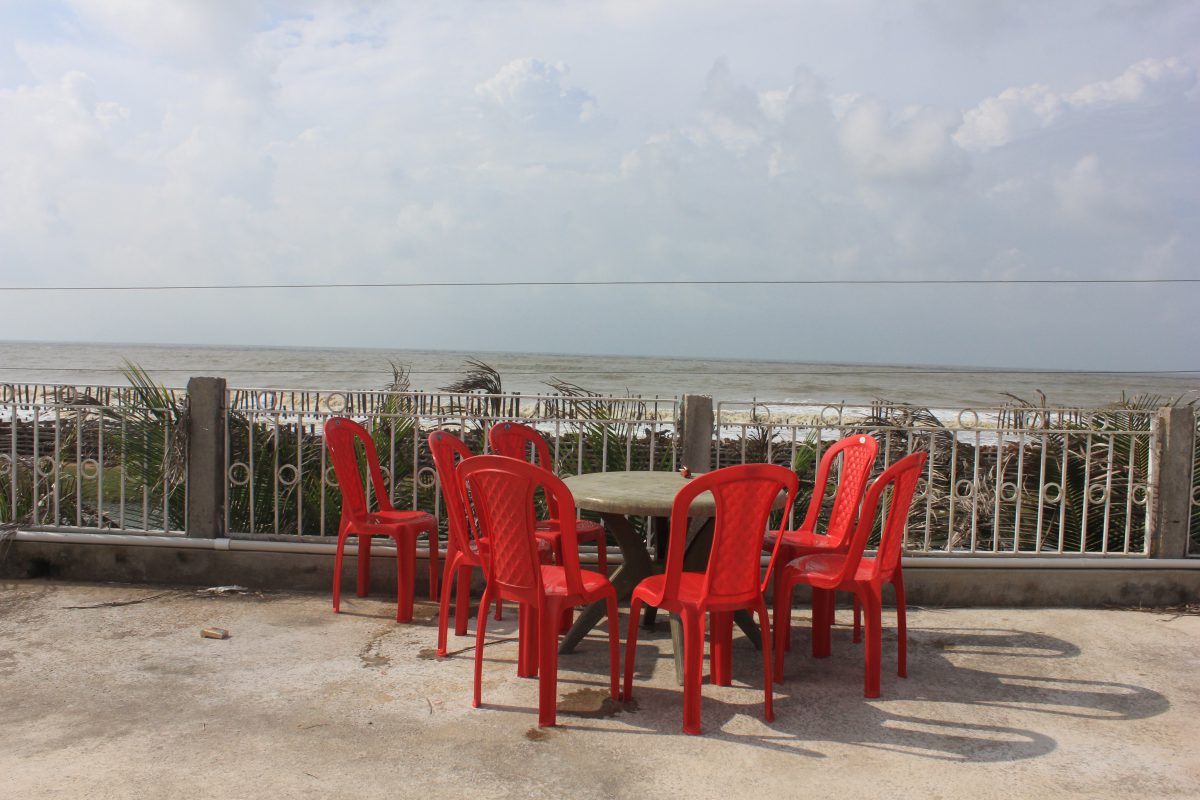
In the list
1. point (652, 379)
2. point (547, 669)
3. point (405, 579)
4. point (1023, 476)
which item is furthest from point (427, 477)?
point (652, 379)

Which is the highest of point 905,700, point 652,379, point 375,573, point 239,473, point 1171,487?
point 1171,487

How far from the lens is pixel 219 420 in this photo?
17.7 feet

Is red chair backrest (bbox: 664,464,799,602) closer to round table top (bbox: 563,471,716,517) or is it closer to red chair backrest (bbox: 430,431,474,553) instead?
round table top (bbox: 563,471,716,517)

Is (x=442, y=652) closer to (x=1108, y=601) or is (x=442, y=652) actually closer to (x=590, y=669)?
(x=590, y=669)

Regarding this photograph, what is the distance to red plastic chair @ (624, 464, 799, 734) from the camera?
3227 millimetres

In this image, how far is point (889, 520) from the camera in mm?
3816

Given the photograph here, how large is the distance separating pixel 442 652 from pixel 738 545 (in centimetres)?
161

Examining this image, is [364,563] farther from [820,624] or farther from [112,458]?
Result: [820,624]

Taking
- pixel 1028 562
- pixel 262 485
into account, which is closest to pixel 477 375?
pixel 262 485

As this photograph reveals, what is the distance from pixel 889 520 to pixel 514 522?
5.39 feet

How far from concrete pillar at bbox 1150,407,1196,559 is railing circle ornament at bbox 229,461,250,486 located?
18.3 ft

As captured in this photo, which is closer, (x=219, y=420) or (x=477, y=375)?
(x=219, y=420)

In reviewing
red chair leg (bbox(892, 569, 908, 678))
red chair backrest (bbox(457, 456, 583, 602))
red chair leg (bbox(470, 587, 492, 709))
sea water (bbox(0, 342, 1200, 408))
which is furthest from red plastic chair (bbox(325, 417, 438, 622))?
sea water (bbox(0, 342, 1200, 408))

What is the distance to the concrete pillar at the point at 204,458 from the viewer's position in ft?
17.5
